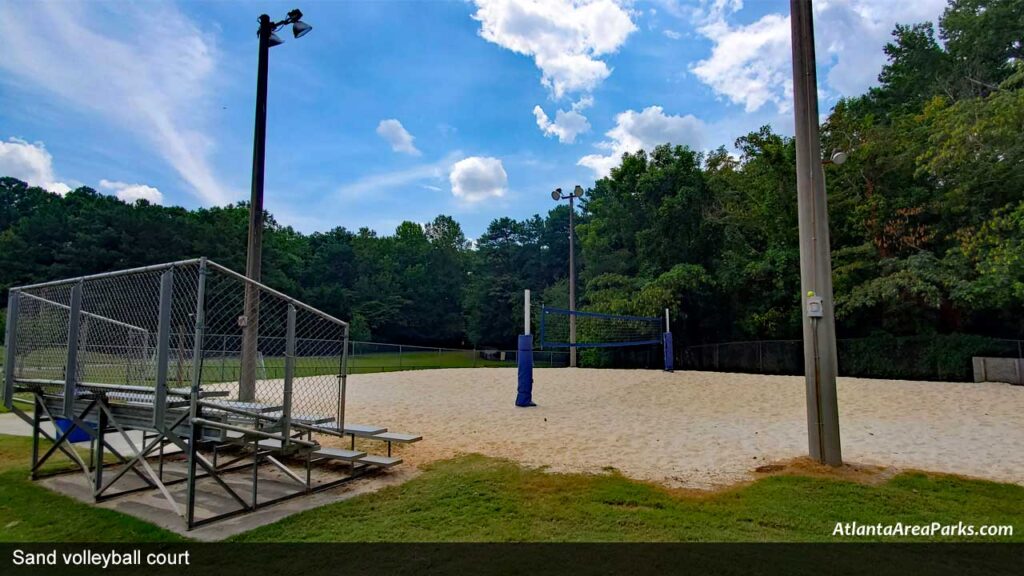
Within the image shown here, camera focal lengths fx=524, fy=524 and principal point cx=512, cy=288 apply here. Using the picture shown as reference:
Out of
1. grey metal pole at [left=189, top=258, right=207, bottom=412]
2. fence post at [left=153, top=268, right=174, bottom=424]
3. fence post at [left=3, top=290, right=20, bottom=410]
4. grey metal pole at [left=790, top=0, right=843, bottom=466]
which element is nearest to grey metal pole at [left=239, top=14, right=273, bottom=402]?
fence post at [left=3, top=290, right=20, bottom=410]

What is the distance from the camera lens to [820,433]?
549 cm

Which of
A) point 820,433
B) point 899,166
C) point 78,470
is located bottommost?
point 78,470

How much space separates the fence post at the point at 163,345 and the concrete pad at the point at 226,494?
0.84 m

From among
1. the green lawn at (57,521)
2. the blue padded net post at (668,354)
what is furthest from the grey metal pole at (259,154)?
the blue padded net post at (668,354)

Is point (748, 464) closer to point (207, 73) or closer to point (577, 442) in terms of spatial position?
point (577, 442)

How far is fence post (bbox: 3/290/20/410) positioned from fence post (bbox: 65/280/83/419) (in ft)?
3.58

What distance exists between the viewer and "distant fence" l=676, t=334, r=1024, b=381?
14.7m

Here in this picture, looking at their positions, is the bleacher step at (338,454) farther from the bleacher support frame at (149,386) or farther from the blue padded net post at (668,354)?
the blue padded net post at (668,354)

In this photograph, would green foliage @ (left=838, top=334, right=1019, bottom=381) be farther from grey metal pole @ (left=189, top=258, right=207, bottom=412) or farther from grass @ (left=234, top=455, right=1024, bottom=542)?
grey metal pole @ (left=189, top=258, right=207, bottom=412)

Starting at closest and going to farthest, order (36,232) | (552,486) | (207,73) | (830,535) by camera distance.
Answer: (830,535) → (552,486) → (207,73) → (36,232)

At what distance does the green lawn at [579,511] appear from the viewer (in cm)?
357

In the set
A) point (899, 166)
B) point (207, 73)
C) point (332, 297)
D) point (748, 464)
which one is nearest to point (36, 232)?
point (332, 297)
